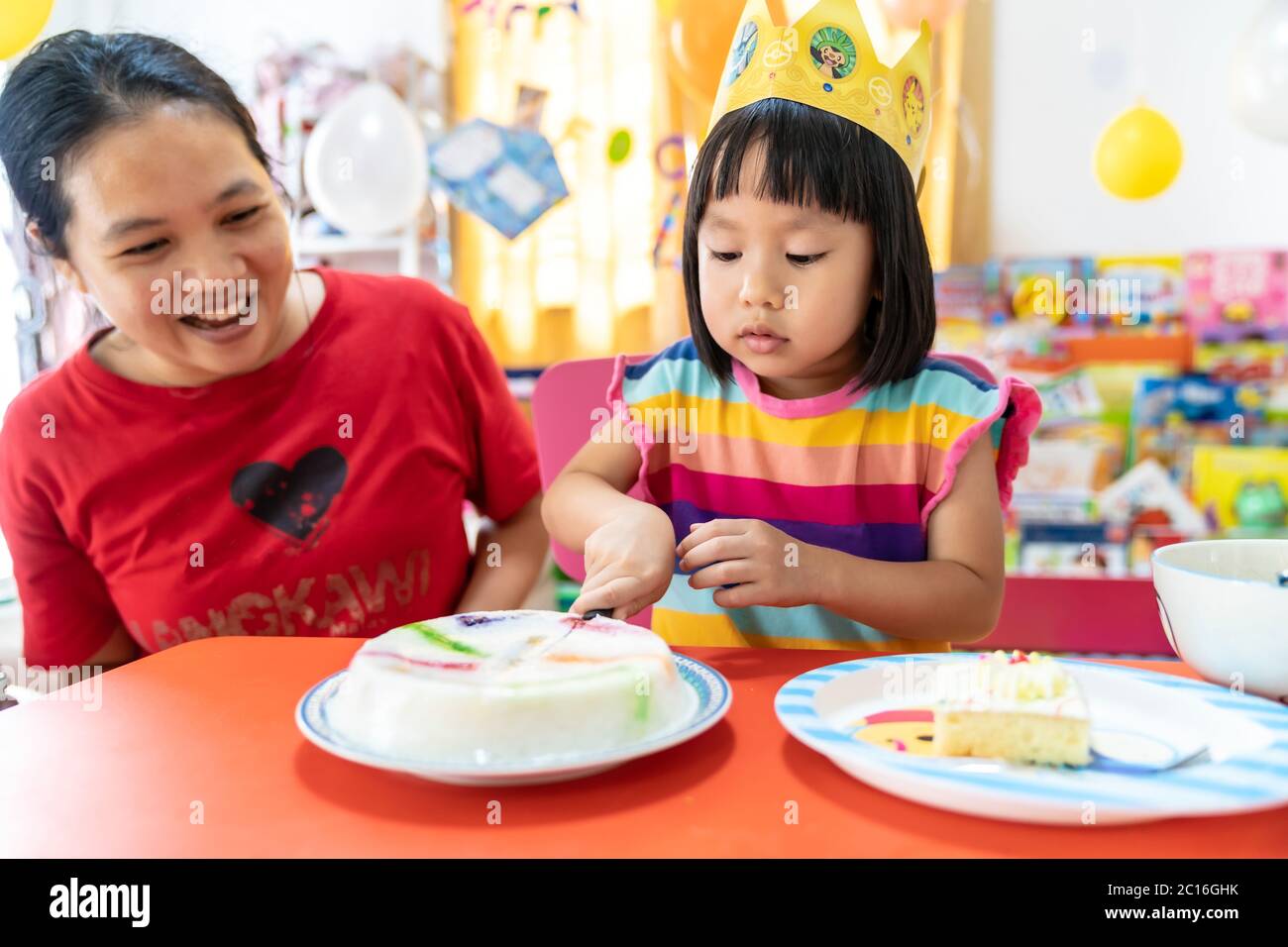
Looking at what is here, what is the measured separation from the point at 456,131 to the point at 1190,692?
383 cm

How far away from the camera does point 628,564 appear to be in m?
0.89

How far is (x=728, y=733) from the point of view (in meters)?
0.70

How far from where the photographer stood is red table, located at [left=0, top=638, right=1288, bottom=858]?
53 centimetres

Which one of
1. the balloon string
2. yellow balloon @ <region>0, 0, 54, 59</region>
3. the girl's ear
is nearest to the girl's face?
the girl's ear

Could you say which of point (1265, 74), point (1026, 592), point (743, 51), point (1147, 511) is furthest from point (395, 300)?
point (1147, 511)

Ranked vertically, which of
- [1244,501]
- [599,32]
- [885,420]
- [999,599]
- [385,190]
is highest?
[599,32]

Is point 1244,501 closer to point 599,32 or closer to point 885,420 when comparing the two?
point 885,420

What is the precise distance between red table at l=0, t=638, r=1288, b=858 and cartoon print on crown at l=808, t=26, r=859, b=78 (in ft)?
2.36

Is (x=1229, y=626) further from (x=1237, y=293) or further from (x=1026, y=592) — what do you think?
(x=1237, y=293)

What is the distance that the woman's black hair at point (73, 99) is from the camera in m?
1.18

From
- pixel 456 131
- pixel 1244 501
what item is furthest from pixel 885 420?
pixel 456 131

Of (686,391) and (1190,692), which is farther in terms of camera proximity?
(686,391)

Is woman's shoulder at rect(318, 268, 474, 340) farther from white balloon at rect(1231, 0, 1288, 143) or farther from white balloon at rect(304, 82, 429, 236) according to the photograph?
white balloon at rect(1231, 0, 1288, 143)
